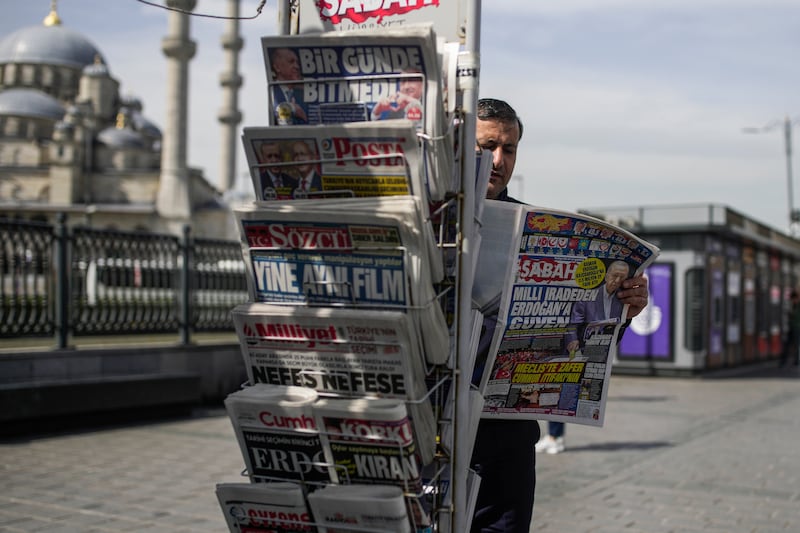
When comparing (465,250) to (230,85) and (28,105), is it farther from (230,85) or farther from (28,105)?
(28,105)

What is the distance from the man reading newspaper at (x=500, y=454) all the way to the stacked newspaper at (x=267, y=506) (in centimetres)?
84

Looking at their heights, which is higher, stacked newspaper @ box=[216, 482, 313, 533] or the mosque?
the mosque

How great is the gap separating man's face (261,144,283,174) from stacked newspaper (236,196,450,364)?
120 mm

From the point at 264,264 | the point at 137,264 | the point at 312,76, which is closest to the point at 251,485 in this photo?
the point at 264,264

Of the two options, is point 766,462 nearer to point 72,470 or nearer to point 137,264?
point 72,470

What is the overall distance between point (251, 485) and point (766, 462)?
6.91 meters

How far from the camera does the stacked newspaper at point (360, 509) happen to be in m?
1.99

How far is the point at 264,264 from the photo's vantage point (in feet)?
7.09

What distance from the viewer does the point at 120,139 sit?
81562 millimetres

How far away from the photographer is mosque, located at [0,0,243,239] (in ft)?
234

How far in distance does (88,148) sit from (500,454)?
82.4m

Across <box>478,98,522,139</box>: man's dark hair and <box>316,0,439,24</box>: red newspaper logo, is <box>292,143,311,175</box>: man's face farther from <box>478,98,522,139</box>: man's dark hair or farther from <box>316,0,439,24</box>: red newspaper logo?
<box>478,98,522,139</box>: man's dark hair

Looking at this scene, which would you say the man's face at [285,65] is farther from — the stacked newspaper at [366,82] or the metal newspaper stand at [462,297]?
the metal newspaper stand at [462,297]

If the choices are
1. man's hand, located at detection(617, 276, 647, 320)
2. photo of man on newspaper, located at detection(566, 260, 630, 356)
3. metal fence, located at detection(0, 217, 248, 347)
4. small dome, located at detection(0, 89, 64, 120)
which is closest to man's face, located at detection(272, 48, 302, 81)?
photo of man on newspaper, located at detection(566, 260, 630, 356)
